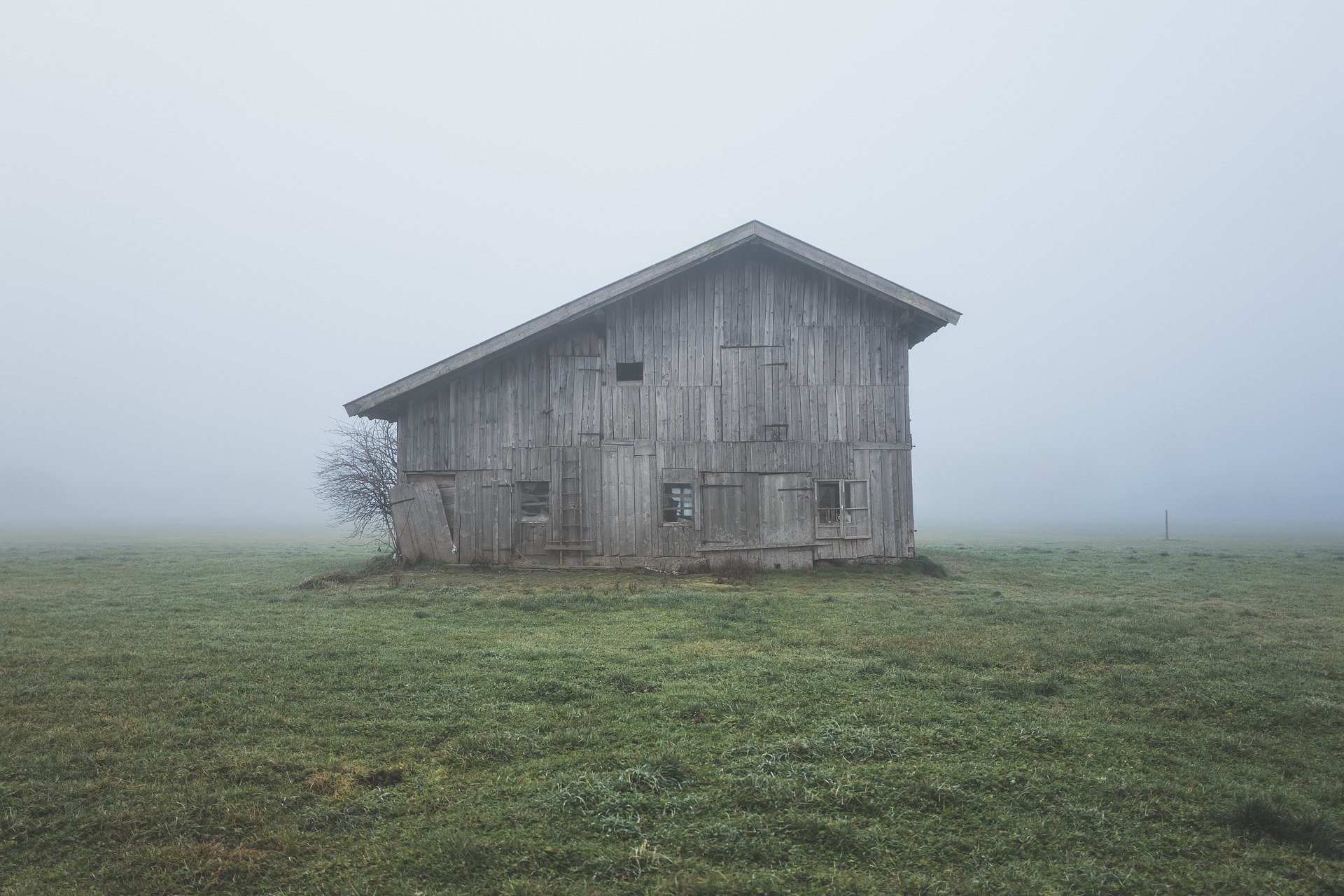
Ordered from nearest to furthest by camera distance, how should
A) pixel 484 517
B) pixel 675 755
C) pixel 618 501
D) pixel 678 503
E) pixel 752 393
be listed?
pixel 675 755 → pixel 618 501 → pixel 678 503 → pixel 752 393 → pixel 484 517

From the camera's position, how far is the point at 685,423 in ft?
59.1

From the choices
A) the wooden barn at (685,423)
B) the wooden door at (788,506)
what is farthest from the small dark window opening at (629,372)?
the wooden door at (788,506)

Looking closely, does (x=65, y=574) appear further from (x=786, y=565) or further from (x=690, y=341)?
(x=786, y=565)

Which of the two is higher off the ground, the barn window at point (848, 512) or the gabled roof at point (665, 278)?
the gabled roof at point (665, 278)

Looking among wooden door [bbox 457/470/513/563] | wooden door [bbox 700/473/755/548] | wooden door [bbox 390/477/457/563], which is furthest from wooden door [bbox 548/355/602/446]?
wooden door [bbox 390/477/457/563]

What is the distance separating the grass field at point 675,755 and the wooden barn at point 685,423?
6883 millimetres

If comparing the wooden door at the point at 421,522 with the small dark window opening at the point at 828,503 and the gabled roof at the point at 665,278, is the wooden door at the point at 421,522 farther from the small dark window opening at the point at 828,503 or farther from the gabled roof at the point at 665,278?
the small dark window opening at the point at 828,503

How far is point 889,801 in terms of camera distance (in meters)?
4.48

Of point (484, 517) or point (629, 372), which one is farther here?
point (629, 372)

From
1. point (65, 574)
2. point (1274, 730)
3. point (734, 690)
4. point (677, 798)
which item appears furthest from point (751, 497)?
point (65, 574)

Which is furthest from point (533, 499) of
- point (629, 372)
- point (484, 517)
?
point (629, 372)

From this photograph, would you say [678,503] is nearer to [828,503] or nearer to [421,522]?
[828,503]

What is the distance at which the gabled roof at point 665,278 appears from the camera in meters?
17.6

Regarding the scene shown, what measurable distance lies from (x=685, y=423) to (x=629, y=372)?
198 centimetres
